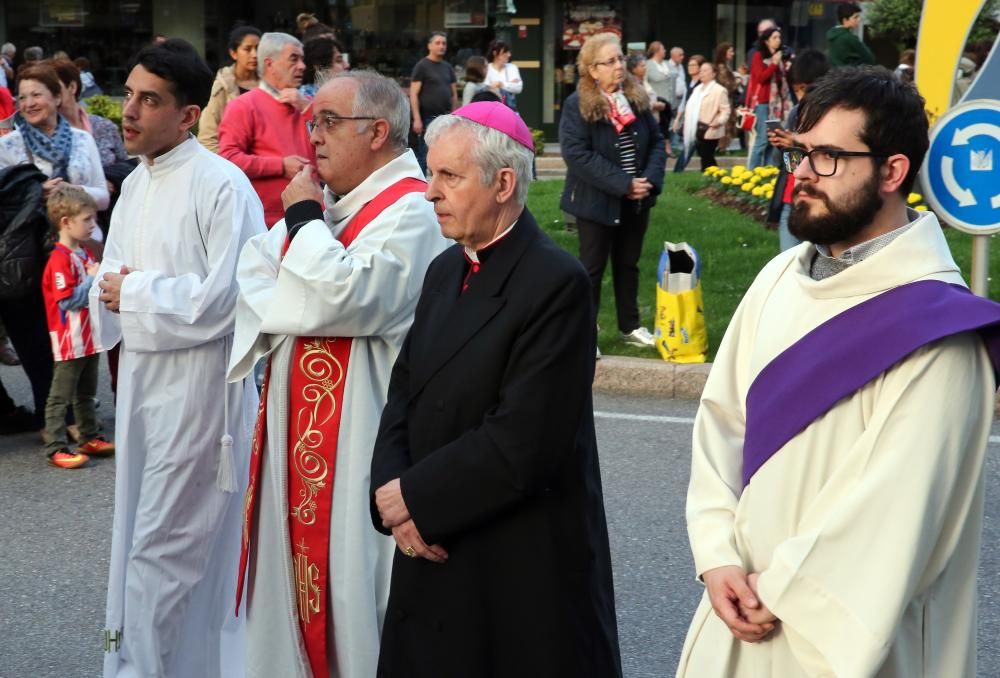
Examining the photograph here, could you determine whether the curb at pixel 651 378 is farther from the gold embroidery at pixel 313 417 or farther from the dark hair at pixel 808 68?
the gold embroidery at pixel 313 417

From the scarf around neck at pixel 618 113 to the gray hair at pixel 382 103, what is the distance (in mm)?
5088

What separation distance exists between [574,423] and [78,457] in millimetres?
4711

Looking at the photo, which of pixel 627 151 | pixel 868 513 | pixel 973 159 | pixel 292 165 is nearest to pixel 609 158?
pixel 627 151

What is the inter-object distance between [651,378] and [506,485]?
5499 millimetres

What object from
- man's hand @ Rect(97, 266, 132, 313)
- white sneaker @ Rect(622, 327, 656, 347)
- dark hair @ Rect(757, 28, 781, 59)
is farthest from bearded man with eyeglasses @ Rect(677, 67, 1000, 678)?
dark hair @ Rect(757, 28, 781, 59)

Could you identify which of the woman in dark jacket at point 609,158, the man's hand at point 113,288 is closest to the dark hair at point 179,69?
the man's hand at point 113,288

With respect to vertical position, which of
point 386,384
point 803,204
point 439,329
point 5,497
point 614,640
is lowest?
point 5,497

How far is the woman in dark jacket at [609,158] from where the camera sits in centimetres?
879

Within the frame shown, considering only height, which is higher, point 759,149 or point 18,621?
point 759,149

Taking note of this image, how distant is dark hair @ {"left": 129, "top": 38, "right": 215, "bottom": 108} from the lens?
4277 mm

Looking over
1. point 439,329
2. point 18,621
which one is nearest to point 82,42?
point 18,621

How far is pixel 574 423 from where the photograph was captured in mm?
3100

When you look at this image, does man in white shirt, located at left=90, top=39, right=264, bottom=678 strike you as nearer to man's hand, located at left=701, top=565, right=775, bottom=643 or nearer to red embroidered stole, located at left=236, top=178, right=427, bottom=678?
red embroidered stole, located at left=236, top=178, right=427, bottom=678

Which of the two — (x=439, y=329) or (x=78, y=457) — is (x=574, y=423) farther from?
(x=78, y=457)
